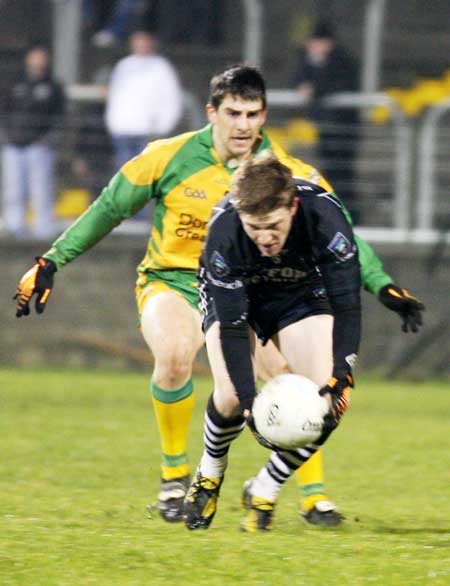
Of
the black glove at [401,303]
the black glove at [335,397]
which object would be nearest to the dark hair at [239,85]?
the black glove at [401,303]

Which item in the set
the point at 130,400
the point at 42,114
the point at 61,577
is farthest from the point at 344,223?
the point at 42,114

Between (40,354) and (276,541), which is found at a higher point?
(276,541)

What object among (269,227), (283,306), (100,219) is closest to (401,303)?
(283,306)

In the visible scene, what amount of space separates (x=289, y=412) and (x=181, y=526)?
1.11m

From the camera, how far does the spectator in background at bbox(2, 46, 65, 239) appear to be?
16.0m

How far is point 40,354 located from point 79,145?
235cm

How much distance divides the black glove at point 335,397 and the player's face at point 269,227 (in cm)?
65

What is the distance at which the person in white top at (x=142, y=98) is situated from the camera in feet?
49.9

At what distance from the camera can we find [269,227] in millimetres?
6367

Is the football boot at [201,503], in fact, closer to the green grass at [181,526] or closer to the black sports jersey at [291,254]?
the green grass at [181,526]

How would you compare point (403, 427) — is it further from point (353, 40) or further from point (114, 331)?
point (353, 40)

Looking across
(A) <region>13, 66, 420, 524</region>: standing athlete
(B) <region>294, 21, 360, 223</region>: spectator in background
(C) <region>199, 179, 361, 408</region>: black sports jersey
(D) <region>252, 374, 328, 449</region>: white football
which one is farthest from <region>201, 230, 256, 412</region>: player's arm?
(B) <region>294, 21, 360, 223</region>: spectator in background

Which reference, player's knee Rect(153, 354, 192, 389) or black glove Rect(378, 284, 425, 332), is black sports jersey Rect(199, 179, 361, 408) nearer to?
black glove Rect(378, 284, 425, 332)

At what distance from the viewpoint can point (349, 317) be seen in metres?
6.68
